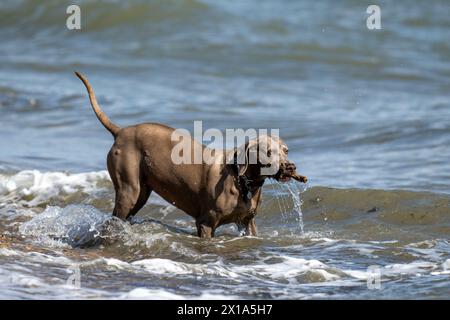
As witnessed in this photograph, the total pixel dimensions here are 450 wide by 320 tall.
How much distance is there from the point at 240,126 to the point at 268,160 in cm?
685

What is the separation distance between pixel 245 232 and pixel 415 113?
23.8 ft

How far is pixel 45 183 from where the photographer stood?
35.1ft

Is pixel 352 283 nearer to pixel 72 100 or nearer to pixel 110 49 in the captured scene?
pixel 72 100

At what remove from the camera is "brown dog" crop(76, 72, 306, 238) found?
7.88 meters

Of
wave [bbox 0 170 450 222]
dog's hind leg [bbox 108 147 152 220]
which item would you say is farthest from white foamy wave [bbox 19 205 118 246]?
wave [bbox 0 170 450 222]

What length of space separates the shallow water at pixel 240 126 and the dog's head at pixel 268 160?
0.68 m

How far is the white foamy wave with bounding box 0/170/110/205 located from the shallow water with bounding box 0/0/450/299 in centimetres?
2

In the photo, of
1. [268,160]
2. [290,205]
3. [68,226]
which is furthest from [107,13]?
[268,160]

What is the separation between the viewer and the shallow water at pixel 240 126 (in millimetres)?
7223

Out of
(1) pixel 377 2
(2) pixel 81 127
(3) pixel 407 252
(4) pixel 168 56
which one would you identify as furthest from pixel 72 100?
(1) pixel 377 2

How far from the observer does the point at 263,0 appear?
25438 mm

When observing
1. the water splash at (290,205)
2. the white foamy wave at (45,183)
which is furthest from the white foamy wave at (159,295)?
the white foamy wave at (45,183)

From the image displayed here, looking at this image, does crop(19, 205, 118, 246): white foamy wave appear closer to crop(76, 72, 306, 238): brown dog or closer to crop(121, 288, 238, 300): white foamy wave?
crop(76, 72, 306, 238): brown dog

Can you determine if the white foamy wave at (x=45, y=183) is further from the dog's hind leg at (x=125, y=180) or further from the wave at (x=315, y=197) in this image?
the dog's hind leg at (x=125, y=180)
